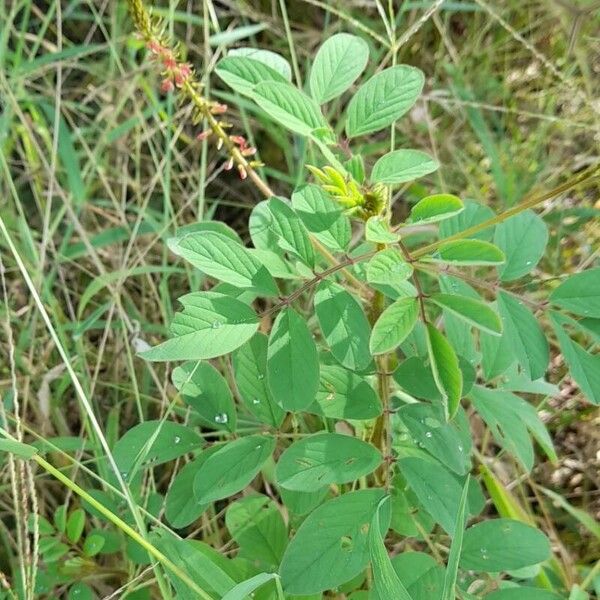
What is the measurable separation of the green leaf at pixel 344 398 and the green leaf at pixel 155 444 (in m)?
0.17

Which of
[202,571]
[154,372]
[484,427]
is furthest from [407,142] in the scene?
[202,571]

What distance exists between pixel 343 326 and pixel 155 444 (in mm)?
298

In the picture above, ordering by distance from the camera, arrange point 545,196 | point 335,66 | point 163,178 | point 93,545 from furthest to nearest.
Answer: point 163,178
point 93,545
point 335,66
point 545,196

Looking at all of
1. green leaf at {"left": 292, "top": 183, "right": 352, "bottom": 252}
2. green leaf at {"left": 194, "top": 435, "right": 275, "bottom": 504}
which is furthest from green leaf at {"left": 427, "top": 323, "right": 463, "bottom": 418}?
green leaf at {"left": 194, "top": 435, "right": 275, "bottom": 504}

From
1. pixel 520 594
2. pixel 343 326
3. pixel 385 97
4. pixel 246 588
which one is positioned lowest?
pixel 520 594

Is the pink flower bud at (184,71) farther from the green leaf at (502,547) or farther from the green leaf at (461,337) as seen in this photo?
the green leaf at (502,547)

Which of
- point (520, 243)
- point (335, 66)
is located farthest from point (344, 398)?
point (335, 66)

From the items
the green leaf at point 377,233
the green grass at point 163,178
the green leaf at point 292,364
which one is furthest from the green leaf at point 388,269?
the green grass at point 163,178

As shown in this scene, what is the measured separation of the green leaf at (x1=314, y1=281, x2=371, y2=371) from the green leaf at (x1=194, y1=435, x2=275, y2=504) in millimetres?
169

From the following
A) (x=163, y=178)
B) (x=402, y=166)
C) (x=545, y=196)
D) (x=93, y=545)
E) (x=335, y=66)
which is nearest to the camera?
(x=545, y=196)

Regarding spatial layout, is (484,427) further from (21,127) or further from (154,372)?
(21,127)

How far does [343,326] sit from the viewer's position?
78 centimetres

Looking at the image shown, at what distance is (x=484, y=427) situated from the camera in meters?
1.47

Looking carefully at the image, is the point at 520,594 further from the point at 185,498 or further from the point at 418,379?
the point at 185,498
